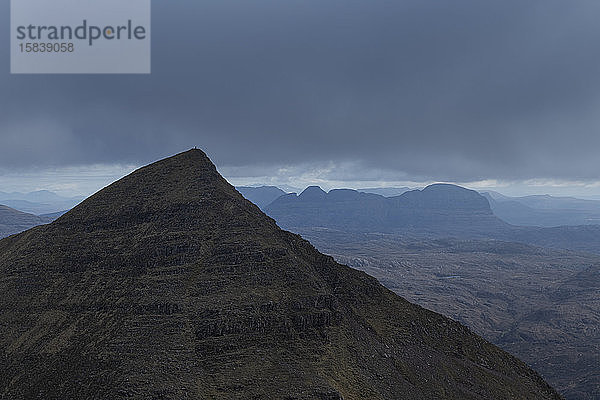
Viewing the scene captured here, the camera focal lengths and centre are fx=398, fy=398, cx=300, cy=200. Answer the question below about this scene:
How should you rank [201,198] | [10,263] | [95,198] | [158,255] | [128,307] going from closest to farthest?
[128,307], [158,255], [10,263], [201,198], [95,198]

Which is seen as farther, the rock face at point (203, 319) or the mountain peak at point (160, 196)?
the mountain peak at point (160, 196)

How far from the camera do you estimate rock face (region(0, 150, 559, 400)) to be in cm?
6956

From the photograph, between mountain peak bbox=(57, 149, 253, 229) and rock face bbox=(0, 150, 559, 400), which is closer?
rock face bbox=(0, 150, 559, 400)

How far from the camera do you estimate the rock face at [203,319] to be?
69.6m

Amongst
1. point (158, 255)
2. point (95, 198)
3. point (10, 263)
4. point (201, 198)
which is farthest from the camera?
point (95, 198)

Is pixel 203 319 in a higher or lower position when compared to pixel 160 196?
lower

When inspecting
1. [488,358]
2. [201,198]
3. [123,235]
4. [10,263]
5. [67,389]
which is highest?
[201,198]

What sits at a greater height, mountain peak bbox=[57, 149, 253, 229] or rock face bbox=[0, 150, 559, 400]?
mountain peak bbox=[57, 149, 253, 229]

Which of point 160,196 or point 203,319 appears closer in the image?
point 203,319

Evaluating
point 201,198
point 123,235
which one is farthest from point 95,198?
point 201,198

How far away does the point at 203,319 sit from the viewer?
77562mm

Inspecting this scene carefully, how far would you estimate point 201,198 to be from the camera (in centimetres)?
10606

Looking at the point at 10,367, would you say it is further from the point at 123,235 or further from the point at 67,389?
the point at 123,235

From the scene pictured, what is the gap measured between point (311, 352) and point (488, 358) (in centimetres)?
5156
